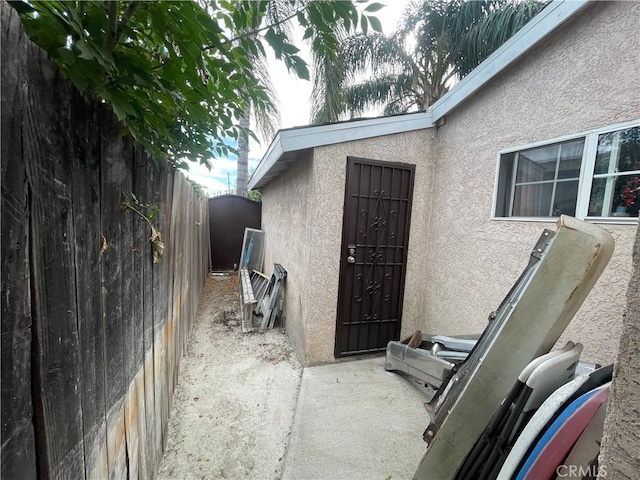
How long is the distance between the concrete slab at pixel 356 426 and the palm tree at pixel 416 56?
7.21m

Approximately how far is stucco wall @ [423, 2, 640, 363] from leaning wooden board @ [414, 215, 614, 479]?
2.94ft

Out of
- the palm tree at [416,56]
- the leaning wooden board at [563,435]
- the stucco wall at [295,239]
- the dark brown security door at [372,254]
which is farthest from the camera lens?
the palm tree at [416,56]

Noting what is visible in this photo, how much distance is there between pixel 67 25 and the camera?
78cm

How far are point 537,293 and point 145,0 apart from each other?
7.11ft

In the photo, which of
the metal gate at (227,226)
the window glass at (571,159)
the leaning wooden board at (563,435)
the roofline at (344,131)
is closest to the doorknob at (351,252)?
the roofline at (344,131)

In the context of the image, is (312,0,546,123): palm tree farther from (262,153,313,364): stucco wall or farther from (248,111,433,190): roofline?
(248,111,433,190): roofline

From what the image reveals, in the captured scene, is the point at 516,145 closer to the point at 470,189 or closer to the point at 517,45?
the point at 470,189

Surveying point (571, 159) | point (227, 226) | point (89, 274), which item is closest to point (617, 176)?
point (571, 159)

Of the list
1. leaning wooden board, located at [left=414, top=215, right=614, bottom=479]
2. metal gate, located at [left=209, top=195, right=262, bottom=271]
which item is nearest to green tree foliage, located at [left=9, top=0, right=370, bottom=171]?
leaning wooden board, located at [left=414, top=215, right=614, bottom=479]

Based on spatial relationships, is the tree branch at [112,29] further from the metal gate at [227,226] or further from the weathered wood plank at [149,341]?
the metal gate at [227,226]

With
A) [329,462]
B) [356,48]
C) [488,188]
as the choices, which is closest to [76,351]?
[329,462]

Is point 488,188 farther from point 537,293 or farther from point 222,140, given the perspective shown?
point 222,140

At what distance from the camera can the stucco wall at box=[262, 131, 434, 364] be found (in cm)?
330

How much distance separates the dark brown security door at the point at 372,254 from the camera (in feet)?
11.3
